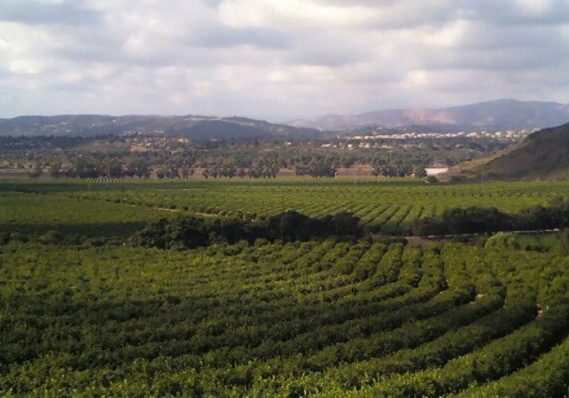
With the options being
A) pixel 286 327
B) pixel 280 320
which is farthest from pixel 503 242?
pixel 286 327

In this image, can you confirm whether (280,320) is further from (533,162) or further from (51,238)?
(533,162)

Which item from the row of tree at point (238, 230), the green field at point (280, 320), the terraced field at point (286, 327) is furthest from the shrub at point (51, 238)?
the terraced field at point (286, 327)

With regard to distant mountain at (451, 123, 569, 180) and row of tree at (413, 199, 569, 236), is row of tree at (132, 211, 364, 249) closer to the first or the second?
row of tree at (413, 199, 569, 236)

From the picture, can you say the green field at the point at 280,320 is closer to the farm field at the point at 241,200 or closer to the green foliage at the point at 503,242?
the green foliage at the point at 503,242

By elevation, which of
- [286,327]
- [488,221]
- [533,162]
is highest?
[533,162]

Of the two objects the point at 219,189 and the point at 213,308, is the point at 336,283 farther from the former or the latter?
the point at 219,189

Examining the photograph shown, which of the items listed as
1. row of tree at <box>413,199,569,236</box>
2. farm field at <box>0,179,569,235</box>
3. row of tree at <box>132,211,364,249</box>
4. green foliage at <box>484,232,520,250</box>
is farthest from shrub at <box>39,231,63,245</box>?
green foliage at <box>484,232,520,250</box>
